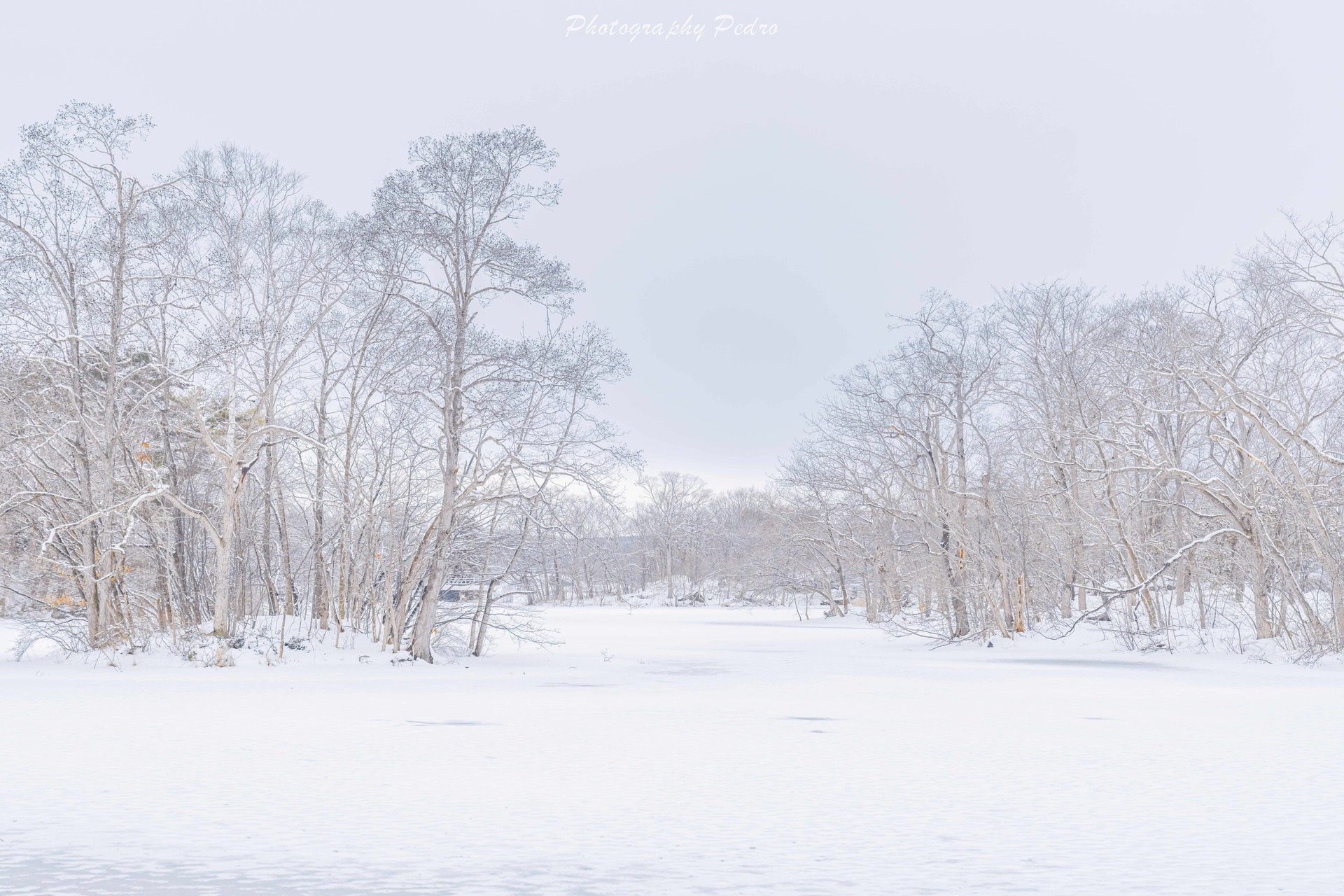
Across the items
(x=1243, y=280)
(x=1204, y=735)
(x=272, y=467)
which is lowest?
(x=1204, y=735)

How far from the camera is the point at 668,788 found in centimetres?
871

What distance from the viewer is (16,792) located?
8.11 meters

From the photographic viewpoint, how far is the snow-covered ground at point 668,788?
5.88m

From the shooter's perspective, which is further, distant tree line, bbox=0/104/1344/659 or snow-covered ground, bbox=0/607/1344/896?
distant tree line, bbox=0/104/1344/659

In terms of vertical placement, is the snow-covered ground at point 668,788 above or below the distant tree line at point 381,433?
below

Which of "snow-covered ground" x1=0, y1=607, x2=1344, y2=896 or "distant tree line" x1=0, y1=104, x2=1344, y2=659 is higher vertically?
"distant tree line" x1=0, y1=104, x2=1344, y2=659

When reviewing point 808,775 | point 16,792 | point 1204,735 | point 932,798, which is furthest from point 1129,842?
point 16,792

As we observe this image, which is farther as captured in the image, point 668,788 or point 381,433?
point 381,433

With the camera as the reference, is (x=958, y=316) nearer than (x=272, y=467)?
No

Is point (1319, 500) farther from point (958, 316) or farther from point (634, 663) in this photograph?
point (634, 663)

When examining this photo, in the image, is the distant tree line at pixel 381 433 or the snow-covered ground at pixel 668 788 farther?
the distant tree line at pixel 381 433

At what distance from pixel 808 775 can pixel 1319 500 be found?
20532 mm

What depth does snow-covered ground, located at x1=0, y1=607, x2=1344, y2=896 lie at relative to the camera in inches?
231

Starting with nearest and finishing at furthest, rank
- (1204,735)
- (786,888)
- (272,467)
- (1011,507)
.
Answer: (786,888) < (1204,735) < (272,467) < (1011,507)
